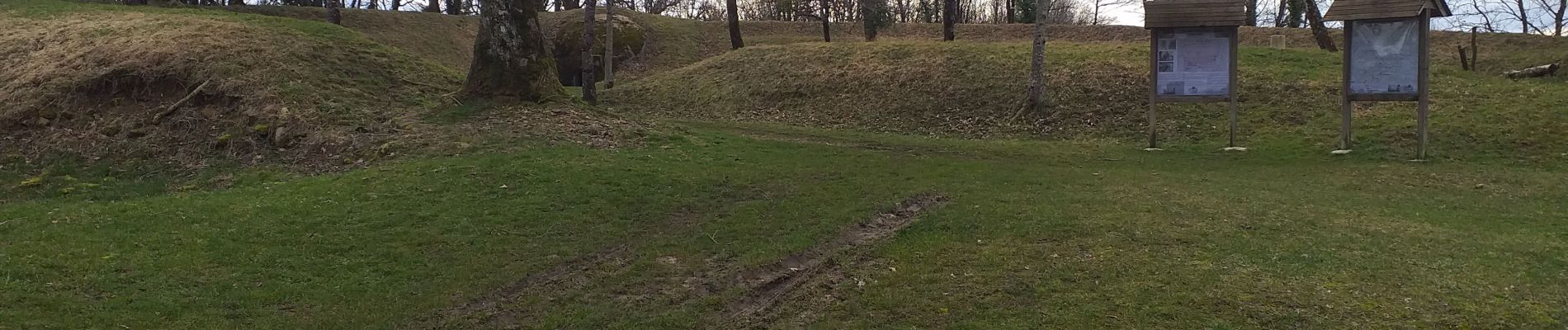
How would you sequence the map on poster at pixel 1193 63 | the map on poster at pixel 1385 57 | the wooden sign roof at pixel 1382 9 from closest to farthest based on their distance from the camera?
1. the wooden sign roof at pixel 1382 9
2. the map on poster at pixel 1385 57
3. the map on poster at pixel 1193 63

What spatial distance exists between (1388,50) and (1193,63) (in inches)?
103

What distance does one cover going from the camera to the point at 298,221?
7766 millimetres

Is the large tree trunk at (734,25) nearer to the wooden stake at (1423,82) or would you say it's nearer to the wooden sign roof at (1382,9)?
the wooden sign roof at (1382,9)

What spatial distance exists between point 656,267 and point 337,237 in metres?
2.71

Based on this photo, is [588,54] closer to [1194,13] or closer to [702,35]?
[1194,13]

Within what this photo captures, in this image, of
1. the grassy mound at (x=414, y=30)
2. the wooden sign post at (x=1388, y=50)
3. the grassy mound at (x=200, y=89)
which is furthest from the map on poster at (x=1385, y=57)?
the grassy mound at (x=414, y=30)

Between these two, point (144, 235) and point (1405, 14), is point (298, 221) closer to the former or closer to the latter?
point (144, 235)

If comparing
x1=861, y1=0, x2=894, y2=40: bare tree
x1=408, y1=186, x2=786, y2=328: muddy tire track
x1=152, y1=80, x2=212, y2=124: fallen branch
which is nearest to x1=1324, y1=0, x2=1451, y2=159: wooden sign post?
x1=408, y1=186, x2=786, y2=328: muddy tire track

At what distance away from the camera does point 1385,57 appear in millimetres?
12852

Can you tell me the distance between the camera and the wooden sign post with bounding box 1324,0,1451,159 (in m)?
12.5

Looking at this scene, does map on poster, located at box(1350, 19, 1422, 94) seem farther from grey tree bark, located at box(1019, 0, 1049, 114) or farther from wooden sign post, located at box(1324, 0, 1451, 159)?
grey tree bark, located at box(1019, 0, 1049, 114)

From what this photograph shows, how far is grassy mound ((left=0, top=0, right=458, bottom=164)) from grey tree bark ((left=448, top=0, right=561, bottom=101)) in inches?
42.3

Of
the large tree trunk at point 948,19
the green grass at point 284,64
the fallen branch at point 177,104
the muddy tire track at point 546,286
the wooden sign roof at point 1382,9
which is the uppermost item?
the large tree trunk at point 948,19

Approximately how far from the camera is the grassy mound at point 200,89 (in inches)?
457
